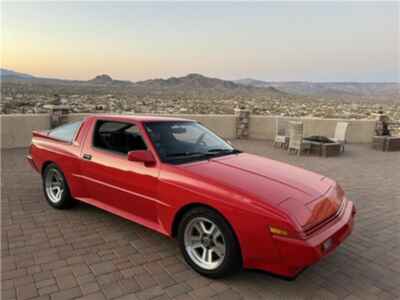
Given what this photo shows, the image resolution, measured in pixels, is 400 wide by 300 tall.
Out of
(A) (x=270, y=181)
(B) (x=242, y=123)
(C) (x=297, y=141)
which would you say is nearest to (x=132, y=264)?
(A) (x=270, y=181)

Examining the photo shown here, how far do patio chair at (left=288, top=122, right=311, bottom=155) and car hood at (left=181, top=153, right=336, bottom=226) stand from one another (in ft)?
21.3

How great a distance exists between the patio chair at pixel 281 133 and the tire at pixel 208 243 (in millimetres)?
8603

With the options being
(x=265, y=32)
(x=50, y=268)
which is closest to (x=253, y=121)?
(x=265, y=32)

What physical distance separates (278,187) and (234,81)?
10268 centimetres

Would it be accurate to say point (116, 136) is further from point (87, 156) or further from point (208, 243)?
point (208, 243)

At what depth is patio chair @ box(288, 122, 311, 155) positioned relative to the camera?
9.84m

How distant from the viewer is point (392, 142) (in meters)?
11.1

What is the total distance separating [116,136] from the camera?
13.9 feet

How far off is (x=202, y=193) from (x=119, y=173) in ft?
4.05

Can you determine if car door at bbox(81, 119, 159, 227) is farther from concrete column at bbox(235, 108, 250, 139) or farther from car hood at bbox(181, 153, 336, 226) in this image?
concrete column at bbox(235, 108, 250, 139)

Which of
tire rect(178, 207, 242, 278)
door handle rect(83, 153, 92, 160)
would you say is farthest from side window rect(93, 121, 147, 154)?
tire rect(178, 207, 242, 278)

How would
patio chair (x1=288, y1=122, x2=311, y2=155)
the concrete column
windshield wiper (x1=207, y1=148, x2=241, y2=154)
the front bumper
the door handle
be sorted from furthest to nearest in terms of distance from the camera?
the concrete column
patio chair (x1=288, y1=122, x2=311, y2=155)
the door handle
windshield wiper (x1=207, y1=148, x2=241, y2=154)
the front bumper

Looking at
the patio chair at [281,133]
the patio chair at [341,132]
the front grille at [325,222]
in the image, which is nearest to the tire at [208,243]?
the front grille at [325,222]

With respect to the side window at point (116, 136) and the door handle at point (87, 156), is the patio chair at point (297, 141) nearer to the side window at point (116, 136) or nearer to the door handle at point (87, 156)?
the side window at point (116, 136)
